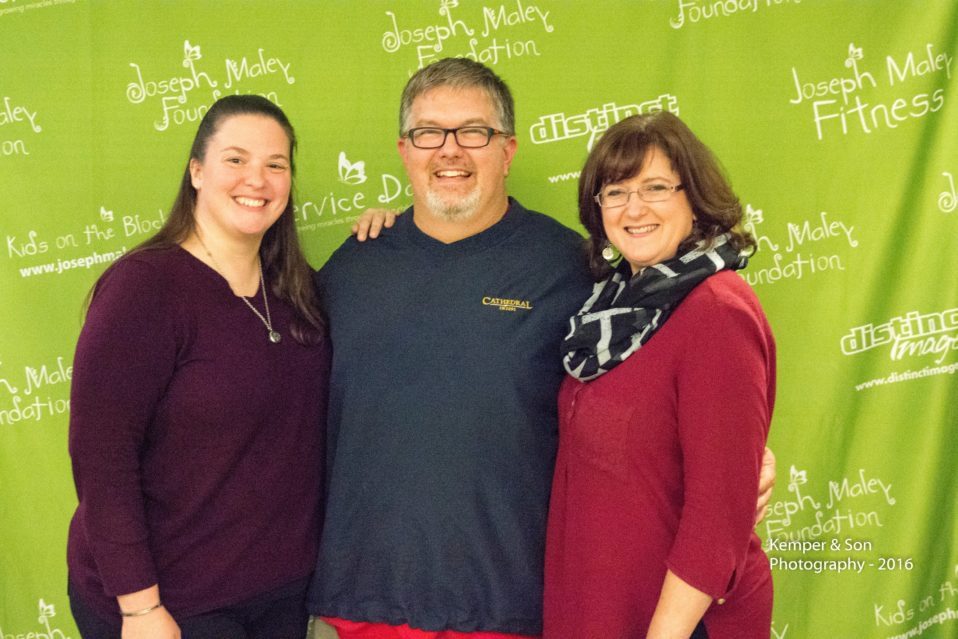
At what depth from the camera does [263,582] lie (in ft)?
5.56

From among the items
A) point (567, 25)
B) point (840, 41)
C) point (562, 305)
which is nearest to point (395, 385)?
point (562, 305)

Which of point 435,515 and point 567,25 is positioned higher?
point 567,25

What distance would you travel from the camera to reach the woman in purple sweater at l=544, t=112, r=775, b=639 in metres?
1.43

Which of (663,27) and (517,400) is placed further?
(663,27)

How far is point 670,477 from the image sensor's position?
1533mm

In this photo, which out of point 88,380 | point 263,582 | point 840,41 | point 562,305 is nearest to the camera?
point 88,380

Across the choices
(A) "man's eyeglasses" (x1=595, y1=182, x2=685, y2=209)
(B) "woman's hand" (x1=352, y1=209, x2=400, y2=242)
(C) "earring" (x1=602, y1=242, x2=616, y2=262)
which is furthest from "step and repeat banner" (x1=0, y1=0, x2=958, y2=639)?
(A) "man's eyeglasses" (x1=595, y1=182, x2=685, y2=209)

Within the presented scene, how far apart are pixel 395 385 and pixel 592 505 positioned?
48 centimetres

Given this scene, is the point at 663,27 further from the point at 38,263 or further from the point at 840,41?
the point at 38,263

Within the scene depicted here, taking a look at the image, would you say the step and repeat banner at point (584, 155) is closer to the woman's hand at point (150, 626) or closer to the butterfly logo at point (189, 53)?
the butterfly logo at point (189, 53)

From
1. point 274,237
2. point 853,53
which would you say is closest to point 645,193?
point 274,237

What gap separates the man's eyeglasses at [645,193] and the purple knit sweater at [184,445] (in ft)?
2.39

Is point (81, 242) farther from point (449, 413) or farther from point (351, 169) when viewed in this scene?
point (449, 413)

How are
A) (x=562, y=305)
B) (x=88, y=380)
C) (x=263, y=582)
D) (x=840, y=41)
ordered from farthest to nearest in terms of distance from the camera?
(x=840, y=41) → (x=562, y=305) → (x=263, y=582) → (x=88, y=380)
